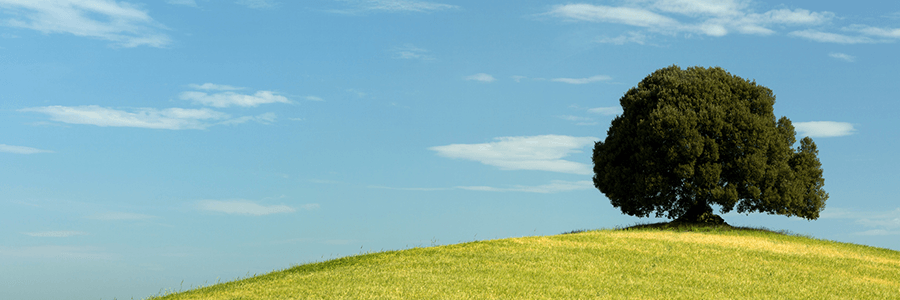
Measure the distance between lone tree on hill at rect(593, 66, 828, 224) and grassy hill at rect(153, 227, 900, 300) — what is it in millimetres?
6175

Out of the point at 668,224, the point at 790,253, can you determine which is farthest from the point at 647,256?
the point at 668,224

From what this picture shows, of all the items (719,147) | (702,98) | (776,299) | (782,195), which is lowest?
(776,299)

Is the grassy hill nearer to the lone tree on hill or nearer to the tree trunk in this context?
the lone tree on hill

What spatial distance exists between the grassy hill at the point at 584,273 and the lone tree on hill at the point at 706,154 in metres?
6.18

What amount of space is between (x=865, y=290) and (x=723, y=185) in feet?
45.1

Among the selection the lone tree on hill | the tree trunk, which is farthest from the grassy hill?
the tree trunk

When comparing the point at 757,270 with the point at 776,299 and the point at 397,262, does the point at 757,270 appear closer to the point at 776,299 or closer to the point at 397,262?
the point at 776,299

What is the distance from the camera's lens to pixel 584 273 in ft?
54.0

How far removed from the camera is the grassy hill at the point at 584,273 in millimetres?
14656

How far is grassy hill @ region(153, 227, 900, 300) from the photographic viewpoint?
1466cm

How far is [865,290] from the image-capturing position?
55.1ft

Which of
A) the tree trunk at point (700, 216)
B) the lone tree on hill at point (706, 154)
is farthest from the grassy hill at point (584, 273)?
the tree trunk at point (700, 216)

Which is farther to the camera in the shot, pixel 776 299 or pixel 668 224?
pixel 668 224

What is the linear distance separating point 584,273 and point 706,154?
51.1ft
